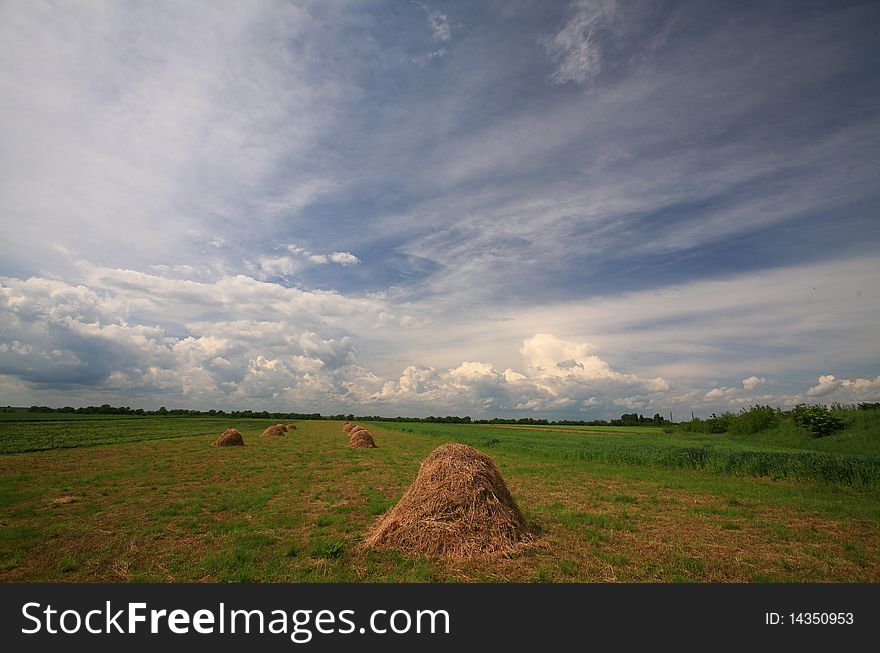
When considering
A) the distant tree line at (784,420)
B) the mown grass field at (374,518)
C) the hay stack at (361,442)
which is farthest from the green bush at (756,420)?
the hay stack at (361,442)

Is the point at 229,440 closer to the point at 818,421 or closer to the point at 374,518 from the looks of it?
the point at 374,518

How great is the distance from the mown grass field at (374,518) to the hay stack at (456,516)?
0.53 m

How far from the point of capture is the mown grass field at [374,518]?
8.29m

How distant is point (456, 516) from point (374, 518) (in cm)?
369

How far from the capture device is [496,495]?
10367mm

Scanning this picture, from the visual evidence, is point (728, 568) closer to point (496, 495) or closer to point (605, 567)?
point (605, 567)

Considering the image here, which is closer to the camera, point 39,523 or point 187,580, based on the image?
point 187,580

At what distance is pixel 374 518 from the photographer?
1236cm

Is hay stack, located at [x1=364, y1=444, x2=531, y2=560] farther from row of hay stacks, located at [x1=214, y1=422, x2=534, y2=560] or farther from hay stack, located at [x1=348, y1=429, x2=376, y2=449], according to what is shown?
hay stack, located at [x1=348, y1=429, x2=376, y2=449]

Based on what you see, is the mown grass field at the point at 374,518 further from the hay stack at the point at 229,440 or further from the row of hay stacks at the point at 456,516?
the hay stack at the point at 229,440


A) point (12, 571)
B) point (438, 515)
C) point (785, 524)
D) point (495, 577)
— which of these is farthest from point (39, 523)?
point (785, 524)

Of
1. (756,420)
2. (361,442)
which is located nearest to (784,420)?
(756,420)

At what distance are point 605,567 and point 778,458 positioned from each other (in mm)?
23382

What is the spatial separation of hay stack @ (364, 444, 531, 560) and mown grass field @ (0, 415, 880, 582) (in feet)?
1.72
